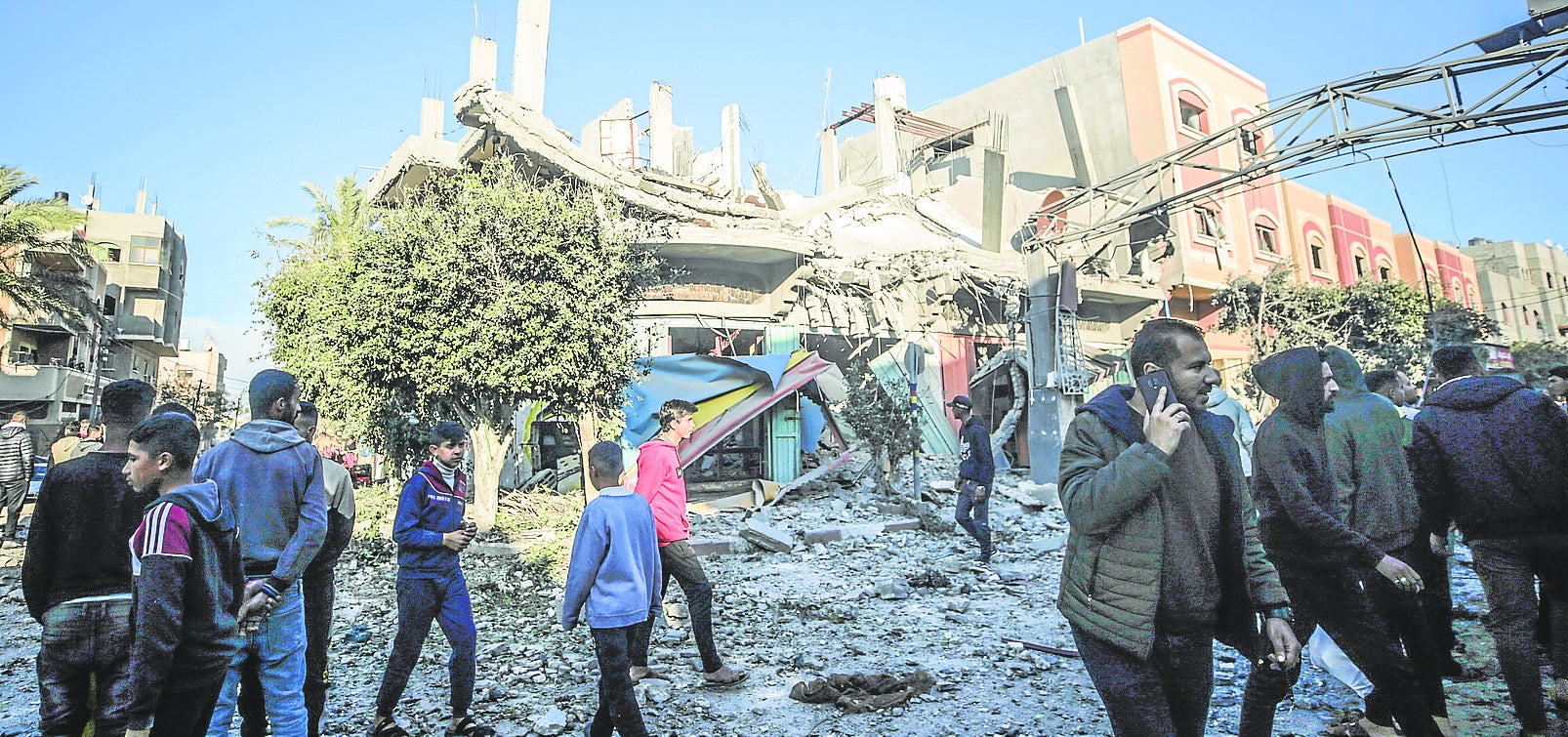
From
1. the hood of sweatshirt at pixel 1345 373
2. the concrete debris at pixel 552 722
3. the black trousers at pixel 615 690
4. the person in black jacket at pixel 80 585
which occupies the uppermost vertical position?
the hood of sweatshirt at pixel 1345 373

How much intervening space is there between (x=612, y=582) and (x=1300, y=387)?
3026 millimetres

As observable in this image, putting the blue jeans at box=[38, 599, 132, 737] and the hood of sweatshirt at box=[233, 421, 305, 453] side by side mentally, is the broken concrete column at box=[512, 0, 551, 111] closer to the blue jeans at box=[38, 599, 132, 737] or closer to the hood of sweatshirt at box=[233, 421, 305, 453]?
the hood of sweatshirt at box=[233, 421, 305, 453]

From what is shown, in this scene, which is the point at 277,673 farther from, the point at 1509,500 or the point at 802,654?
the point at 1509,500

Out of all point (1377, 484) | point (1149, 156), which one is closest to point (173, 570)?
point (1377, 484)

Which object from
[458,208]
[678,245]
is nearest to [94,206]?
[678,245]

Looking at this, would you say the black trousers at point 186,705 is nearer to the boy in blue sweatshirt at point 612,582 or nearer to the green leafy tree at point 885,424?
the boy in blue sweatshirt at point 612,582

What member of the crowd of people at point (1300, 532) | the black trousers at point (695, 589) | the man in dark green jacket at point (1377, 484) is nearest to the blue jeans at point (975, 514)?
the crowd of people at point (1300, 532)

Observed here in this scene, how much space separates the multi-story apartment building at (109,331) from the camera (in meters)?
29.6

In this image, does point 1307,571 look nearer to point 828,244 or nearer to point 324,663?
point 324,663

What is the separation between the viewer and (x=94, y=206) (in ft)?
132

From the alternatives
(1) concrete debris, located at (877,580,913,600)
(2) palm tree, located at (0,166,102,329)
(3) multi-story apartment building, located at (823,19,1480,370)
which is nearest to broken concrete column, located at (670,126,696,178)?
(3) multi-story apartment building, located at (823,19,1480,370)

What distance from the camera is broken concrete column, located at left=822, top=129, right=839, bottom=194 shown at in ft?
95.7

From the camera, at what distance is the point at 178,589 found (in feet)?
7.34

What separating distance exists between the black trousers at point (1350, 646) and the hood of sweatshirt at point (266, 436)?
151 inches
